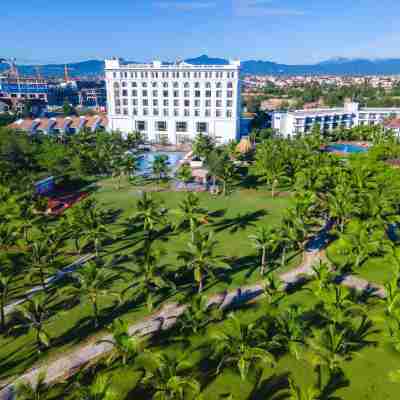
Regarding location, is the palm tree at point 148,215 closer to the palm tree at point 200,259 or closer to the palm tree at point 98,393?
the palm tree at point 200,259

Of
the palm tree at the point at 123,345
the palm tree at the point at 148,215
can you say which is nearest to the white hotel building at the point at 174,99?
the palm tree at the point at 148,215

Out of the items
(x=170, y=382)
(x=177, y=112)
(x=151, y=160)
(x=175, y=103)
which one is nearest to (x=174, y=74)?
(x=175, y=103)

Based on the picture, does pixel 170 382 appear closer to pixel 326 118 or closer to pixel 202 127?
pixel 202 127

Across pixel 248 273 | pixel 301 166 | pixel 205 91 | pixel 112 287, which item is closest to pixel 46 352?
pixel 112 287

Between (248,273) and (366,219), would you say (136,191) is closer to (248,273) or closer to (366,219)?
(248,273)

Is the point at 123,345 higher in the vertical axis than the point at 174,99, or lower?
lower

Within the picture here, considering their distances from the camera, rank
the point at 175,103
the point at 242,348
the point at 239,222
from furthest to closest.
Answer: the point at 175,103 → the point at 239,222 → the point at 242,348
